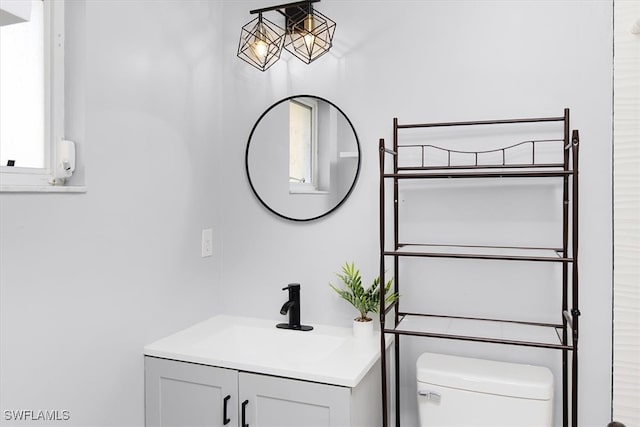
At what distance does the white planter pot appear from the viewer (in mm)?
1780

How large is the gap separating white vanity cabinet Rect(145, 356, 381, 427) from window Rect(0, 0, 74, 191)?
0.75 meters

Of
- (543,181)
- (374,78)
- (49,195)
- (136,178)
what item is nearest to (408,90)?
(374,78)

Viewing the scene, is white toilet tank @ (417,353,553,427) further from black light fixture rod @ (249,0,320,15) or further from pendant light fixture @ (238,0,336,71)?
black light fixture rod @ (249,0,320,15)

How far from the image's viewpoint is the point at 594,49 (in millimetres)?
1639

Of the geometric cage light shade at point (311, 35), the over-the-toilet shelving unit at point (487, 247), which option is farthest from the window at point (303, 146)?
the over-the-toilet shelving unit at point (487, 247)

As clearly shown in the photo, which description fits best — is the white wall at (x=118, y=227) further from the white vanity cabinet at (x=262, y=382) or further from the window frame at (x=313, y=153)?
the window frame at (x=313, y=153)

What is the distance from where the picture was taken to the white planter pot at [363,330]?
5.84 feet

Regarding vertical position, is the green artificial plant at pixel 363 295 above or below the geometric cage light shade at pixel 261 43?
below

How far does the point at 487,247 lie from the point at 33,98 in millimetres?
1546

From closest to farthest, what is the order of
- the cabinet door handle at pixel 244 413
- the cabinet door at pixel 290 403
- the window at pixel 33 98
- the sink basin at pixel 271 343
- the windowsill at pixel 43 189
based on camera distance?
the windowsill at pixel 43 189 → the window at pixel 33 98 → the cabinet door at pixel 290 403 → the cabinet door handle at pixel 244 413 → the sink basin at pixel 271 343

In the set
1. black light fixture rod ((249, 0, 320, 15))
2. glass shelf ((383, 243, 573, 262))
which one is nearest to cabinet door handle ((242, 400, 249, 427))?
glass shelf ((383, 243, 573, 262))

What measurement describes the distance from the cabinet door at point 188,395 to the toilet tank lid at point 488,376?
0.64 m

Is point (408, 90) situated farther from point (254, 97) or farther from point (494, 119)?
point (254, 97)

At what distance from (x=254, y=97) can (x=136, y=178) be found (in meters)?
0.66
